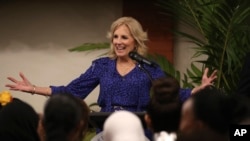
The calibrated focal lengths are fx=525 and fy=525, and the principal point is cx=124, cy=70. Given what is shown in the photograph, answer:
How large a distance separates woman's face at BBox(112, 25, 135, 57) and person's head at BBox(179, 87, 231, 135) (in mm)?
1652

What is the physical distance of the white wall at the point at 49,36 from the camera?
4.55m

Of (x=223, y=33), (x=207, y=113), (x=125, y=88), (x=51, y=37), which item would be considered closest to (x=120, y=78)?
(x=125, y=88)

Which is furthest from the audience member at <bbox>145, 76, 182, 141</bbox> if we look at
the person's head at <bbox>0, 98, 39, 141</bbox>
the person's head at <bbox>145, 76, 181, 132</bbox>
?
the person's head at <bbox>0, 98, 39, 141</bbox>

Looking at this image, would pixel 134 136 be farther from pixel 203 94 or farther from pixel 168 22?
pixel 168 22

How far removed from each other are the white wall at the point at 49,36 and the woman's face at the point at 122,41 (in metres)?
1.56

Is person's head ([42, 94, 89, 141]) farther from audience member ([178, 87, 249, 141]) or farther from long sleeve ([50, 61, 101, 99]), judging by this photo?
long sleeve ([50, 61, 101, 99])

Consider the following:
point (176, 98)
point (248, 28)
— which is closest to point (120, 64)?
point (248, 28)

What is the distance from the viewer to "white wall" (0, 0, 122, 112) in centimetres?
455

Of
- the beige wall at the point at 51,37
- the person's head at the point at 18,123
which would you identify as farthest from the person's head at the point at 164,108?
the beige wall at the point at 51,37

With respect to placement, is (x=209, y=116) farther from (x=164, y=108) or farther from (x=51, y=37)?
(x=51, y=37)

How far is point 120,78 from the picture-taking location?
9.57 ft

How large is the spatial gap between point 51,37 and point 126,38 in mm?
1734

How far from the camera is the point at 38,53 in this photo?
15.2 ft

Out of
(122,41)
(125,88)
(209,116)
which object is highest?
(122,41)
